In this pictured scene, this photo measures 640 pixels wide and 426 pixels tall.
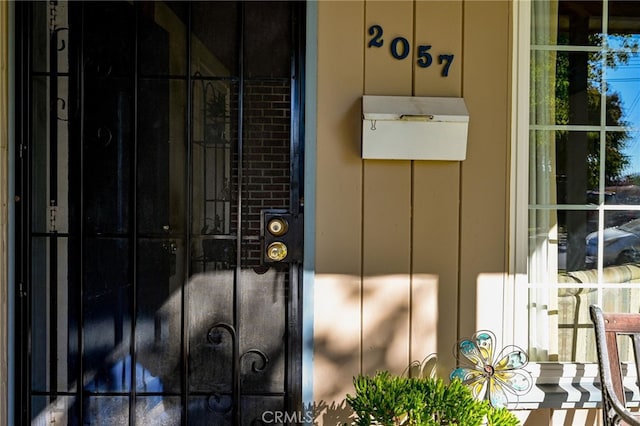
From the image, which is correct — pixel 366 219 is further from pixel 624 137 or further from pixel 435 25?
pixel 624 137

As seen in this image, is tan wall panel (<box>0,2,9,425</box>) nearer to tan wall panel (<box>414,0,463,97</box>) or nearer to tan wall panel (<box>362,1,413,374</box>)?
tan wall panel (<box>362,1,413,374</box>)

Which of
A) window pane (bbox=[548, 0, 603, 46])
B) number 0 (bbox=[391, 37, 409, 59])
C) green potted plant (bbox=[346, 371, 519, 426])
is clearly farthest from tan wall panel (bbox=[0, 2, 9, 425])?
window pane (bbox=[548, 0, 603, 46])

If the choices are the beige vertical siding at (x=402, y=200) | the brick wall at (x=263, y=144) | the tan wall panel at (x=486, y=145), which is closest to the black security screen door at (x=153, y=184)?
the brick wall at (x=263, y=144)

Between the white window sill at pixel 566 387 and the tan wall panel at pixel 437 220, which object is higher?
the tan wall panel at pixel 437 220

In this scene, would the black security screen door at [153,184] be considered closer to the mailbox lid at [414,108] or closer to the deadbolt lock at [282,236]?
the deadbolt lock at [282,236]

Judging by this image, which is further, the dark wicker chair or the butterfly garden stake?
the butterfly garden stake

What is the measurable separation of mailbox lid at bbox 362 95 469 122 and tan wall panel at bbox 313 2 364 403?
8cm

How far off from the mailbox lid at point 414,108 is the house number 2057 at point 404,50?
129 mm

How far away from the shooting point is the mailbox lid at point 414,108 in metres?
2.13

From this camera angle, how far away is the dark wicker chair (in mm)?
1888

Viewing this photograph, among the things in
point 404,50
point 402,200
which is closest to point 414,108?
point 404,50

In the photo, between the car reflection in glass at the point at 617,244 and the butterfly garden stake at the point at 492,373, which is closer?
the butterfly garden stake at the point at 492,373

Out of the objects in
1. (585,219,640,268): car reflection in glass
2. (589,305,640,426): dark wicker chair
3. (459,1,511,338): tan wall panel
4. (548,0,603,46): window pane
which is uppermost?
(548,0,603,46): window pane

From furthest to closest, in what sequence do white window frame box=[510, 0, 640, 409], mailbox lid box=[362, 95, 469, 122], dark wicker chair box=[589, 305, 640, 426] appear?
white window frame box=[510, 0, 640, 409] → mailbox lid box=[362, 95, 469, 122] → dark wicker chair box=[589, 305, 640, 426]
